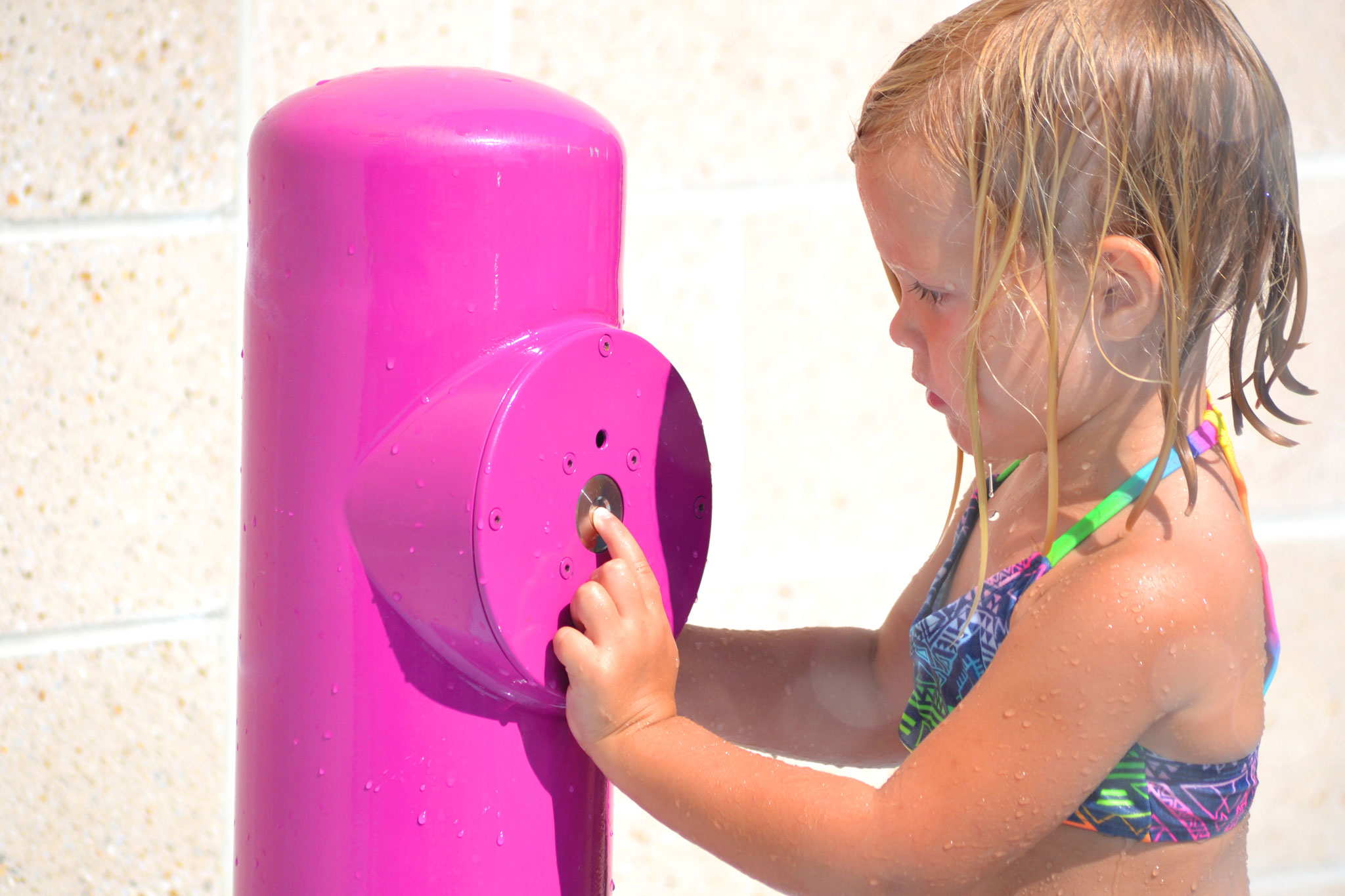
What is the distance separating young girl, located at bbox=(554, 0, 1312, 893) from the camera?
0.60 metres

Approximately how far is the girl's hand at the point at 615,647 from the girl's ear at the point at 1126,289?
0.26 meters

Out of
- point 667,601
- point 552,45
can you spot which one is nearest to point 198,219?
point 552,45

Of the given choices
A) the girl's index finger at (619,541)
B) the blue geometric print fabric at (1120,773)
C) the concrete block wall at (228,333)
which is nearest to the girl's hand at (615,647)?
the girl's index finger at (619,541)

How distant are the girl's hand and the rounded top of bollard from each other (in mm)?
182

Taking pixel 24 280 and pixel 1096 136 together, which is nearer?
pixel 1096 136

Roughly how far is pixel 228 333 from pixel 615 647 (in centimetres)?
56

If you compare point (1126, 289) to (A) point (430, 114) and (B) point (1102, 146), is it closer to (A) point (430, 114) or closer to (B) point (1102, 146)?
(B) point (1102, 146)

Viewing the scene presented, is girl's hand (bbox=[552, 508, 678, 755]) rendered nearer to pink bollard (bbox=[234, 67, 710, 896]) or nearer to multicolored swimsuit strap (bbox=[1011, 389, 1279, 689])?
pink bollard (bbox=[234, 67, 710, 896])

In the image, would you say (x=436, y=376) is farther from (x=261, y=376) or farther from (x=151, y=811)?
(x=151, y=811)

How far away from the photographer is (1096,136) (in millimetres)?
606

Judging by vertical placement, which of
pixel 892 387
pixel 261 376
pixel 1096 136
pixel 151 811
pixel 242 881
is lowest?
Answer: pixel 151 811

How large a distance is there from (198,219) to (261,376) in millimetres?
450

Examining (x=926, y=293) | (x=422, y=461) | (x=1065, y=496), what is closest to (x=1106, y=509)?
(x=1065, y=496)

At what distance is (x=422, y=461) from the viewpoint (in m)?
0.57
